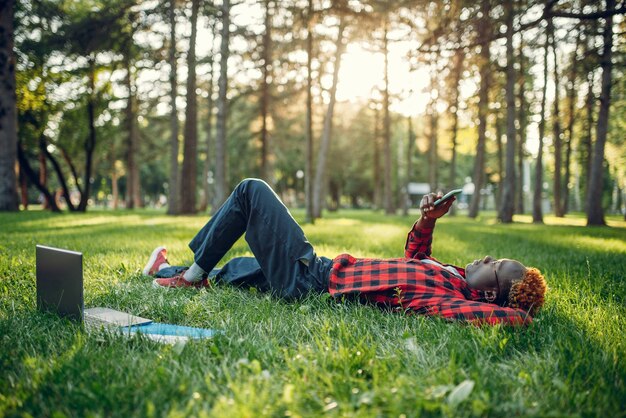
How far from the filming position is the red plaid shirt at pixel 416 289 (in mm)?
2650

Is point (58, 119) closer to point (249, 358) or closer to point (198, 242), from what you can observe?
point (198, 242)

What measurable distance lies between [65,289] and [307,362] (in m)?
1.64

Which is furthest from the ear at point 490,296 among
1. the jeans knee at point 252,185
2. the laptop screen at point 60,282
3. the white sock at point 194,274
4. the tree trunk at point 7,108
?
the tree trunk at point 7,108

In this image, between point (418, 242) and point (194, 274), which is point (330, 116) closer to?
point (418, 242)

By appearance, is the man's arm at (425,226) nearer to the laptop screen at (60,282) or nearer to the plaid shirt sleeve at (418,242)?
the plaid shirt sleeve at (418,242)

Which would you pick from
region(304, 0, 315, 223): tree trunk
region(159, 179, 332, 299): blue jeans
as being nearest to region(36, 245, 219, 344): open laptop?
region(159, 179, 332, 299): blue jeans

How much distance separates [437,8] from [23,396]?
6232 millimetres

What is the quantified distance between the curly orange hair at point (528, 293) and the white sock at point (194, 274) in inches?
96.4

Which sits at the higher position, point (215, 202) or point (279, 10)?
point (279, 10)

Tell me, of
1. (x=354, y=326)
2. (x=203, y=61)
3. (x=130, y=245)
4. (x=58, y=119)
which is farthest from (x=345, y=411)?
(x=58, y=119)

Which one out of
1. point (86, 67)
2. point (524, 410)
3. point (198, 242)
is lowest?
point (524, 410)

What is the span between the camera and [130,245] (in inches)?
257

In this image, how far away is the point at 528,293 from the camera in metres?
2.84

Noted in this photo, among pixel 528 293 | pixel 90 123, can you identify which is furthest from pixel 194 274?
pixel 90 123
